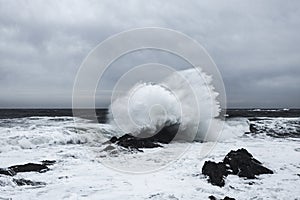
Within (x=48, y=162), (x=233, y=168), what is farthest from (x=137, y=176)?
(x=48, y=162)

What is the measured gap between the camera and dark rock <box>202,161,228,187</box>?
8534 mm

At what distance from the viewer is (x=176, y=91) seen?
69.6ft

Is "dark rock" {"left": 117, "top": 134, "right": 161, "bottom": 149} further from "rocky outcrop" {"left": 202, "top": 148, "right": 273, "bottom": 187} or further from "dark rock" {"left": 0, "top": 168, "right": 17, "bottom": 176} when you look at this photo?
"dark rock" {"left": 0, "top": 168, "right": 17, "bottom": 176}

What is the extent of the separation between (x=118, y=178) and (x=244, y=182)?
11.7 feet

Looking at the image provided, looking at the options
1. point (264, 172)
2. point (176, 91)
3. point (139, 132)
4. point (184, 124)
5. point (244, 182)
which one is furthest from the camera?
point (176, 91)

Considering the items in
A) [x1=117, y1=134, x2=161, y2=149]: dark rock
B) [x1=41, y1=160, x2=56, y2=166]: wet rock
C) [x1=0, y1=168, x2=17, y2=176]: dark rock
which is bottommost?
[x1=41, y1=160, x2=56, y2=166]: wet rock

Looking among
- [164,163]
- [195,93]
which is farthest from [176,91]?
[164,163]

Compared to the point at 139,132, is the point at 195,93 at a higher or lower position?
higher

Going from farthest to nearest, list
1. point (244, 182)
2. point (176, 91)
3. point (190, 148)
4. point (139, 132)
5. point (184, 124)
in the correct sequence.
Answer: point (176, 91), point (184, 124), point (139, 132), point (190, 148), point (244, 182)

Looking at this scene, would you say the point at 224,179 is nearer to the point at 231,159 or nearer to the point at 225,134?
the point at 231,159

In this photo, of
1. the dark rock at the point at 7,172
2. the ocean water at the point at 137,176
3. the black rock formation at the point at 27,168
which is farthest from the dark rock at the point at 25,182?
the black rock formation at the point at 27,168

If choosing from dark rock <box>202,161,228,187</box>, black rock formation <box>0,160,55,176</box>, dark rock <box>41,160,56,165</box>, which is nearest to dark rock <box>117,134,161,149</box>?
dark rock <box>41,160,56,165</box>

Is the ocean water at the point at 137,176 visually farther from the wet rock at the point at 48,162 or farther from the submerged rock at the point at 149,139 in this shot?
the submerged rock at the point at 149,139

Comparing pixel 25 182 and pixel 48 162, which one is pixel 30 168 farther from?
→ pixel 25 182
